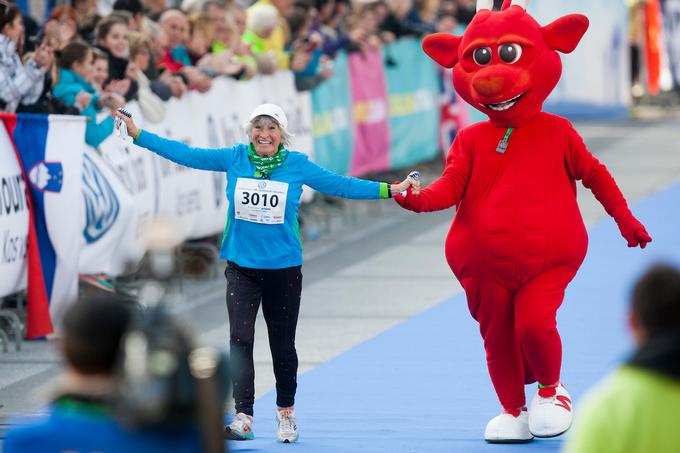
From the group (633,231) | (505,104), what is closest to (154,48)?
(505,104)

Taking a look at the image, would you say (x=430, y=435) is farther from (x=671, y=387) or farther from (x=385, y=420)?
(x=671, y=387)

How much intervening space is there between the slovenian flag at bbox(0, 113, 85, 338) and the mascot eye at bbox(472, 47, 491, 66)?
3.25 meters

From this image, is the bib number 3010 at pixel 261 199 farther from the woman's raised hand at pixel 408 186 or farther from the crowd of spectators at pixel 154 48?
the crowd of spectators at pixel 154 48

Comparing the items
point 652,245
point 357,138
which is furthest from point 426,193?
point 357,138

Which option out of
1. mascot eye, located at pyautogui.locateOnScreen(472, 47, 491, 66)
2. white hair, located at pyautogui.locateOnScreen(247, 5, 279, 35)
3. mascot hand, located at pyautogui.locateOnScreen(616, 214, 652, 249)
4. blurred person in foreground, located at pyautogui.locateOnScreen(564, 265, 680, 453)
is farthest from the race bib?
white hair, located at pyautogui.locateOnScreen(247, 5, 279, 35)

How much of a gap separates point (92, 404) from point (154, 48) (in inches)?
355

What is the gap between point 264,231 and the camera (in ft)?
23.9

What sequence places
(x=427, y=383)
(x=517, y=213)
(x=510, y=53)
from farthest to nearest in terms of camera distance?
(x=427, y=383), (x=510, y=53), (x=517, y=213)

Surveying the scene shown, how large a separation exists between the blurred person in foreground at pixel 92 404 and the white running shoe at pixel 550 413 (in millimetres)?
3838

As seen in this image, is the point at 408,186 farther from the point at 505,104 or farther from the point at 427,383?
the point at 427,383

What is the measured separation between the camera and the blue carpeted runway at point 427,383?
7344 millimetres

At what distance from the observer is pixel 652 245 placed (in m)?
13.8

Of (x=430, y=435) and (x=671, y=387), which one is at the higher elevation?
(x=671, y=387)

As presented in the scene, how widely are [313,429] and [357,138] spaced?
9056 mm
